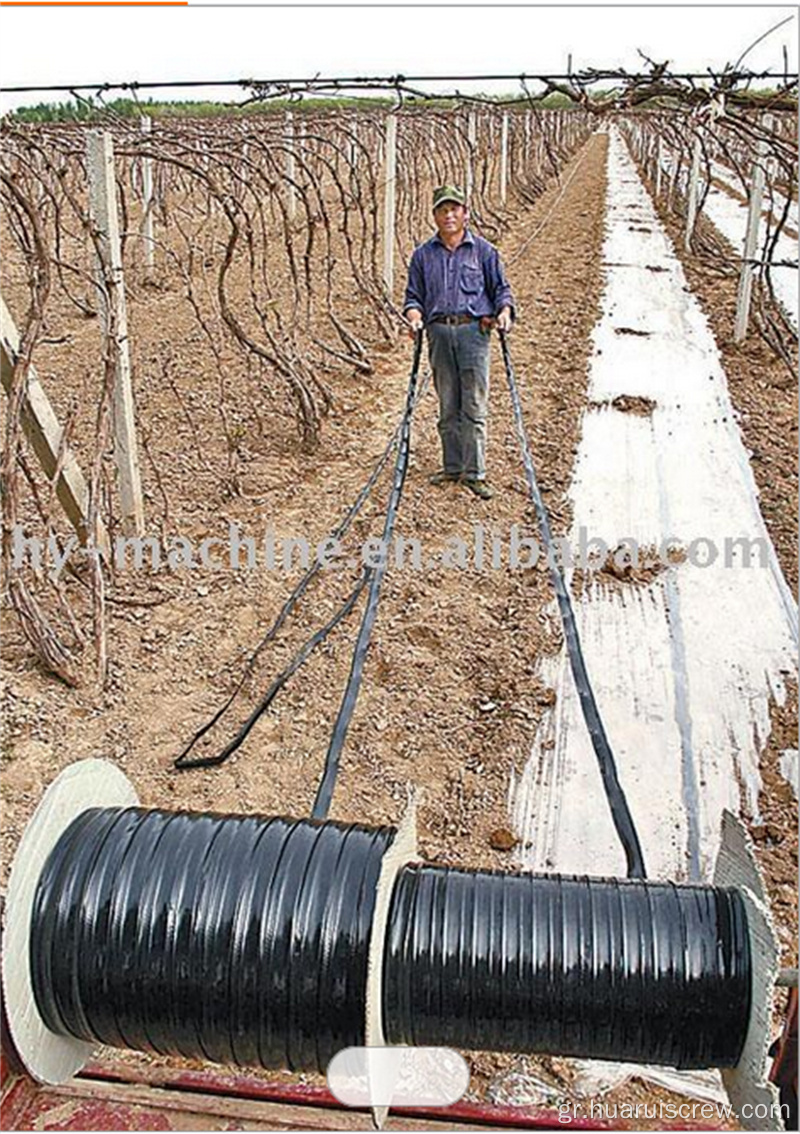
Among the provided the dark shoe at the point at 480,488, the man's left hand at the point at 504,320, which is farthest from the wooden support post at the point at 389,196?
the man's left hand at the point at 504,320

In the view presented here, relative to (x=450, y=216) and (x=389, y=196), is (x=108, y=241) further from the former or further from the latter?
(x=389, y=196)

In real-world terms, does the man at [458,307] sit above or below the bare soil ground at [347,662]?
above

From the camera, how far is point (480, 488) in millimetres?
6719

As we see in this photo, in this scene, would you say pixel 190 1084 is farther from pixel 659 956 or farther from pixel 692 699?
pixel 692 699

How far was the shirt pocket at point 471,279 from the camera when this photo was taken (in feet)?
20.2

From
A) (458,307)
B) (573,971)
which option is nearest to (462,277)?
(458,307)

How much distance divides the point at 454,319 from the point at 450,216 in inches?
22.6

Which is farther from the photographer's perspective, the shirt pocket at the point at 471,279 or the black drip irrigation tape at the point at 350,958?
the shirt pocket at the point at 471,279

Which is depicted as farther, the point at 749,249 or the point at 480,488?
the point at 749,249

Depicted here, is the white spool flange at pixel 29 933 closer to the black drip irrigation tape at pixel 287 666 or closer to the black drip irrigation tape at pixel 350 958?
the black drip irrigation tape at pixel 350 958

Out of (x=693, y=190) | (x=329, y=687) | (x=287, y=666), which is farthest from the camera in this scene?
(x=693, y=190)

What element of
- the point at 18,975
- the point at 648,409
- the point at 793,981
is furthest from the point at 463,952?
the point at 648,409

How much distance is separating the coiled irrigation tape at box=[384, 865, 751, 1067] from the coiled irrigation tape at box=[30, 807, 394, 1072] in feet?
0.44

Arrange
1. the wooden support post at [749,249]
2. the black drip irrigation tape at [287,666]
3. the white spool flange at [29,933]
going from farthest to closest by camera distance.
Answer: the wooden support post at [749,249], the black drip irrigation tape at [287,666], the white spool flange at [29,933]
